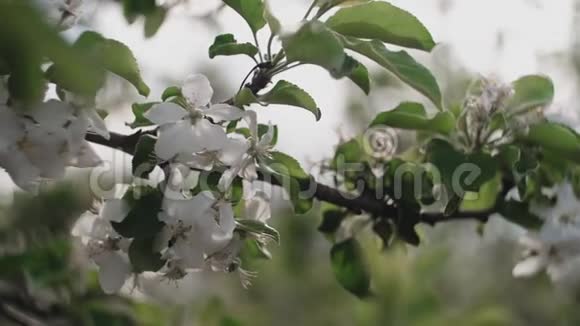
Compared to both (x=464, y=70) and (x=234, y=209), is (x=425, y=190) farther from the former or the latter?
(x=464, y=70)

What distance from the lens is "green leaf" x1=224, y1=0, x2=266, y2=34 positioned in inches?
37.4

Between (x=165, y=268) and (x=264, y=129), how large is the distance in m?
0.18

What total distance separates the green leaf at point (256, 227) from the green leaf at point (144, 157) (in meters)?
0.11

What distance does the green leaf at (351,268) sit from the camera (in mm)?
1164

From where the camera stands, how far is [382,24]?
95 cm

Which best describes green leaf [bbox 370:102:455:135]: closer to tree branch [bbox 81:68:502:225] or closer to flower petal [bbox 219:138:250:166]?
tree branch [bbox 81:68:502:225]

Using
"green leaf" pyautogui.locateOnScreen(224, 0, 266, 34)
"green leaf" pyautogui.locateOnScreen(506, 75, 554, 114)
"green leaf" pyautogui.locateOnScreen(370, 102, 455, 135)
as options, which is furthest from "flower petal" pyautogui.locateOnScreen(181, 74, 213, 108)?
"green leaf" pyautogui.locateOnScreen(506, 75, 554, 114)

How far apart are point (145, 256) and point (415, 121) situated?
39 cm

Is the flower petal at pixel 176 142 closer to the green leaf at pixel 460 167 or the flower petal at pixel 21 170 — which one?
the flower petal at pixel 21 170

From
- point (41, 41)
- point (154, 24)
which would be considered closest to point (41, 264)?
point (154, 24)

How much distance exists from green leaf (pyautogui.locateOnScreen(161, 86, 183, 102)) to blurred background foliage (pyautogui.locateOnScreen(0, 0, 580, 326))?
0.08 meters

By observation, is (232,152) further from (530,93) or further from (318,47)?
(530,93)

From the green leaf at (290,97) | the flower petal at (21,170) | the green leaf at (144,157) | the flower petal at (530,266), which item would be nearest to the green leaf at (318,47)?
the green leaf at (290,97)

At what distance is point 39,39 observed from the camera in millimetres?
419
